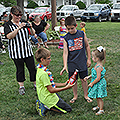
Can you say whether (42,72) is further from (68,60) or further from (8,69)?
(8,69)

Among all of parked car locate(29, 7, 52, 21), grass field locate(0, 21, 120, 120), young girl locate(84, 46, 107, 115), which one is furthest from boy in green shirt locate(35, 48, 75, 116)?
parked car locate(29, 7, 52, 21)

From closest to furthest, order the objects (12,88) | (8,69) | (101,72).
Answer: (101,72)
(12,88)
(8,69)

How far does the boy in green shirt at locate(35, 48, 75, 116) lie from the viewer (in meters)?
3.57

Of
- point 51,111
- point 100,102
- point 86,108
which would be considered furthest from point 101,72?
point 51,111

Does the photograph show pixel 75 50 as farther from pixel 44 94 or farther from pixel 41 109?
pixel 41 109

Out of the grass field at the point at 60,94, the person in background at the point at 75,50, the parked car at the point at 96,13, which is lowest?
the grass field at the point at 60,94

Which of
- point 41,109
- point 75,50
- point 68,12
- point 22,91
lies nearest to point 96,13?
point 68,12

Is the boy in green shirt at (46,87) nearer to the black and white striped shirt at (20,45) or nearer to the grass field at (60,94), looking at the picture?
the grass field at (60,94)

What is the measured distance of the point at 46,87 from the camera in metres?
3.69

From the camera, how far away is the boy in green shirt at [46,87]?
357 cm

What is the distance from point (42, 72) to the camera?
3.60 m

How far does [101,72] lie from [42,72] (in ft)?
3.54

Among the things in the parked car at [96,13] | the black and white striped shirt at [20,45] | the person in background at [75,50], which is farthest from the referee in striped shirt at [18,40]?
the parked car at [96,13]

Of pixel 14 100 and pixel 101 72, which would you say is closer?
pixel 101 72
